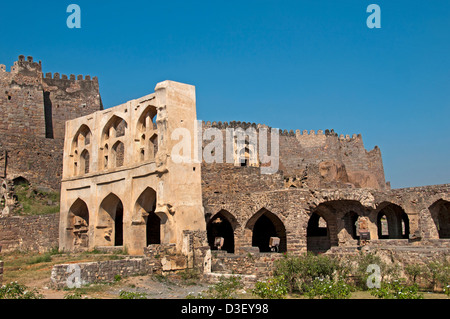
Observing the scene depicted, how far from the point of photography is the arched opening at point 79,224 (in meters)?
20.8

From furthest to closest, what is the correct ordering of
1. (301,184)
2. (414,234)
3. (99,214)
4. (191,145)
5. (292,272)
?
(301,184)
(414,234)
(99,214)
(191,145)
(292,272)

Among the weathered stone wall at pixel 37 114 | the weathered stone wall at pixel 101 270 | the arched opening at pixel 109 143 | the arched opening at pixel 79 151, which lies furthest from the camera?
the weathered stone wall at pixel 37 114

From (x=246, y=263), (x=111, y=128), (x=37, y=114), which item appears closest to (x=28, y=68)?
(x=37, y=114)

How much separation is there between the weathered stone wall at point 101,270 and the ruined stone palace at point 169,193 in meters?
0.80

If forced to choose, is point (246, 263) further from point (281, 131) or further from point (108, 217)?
point (281, 131)

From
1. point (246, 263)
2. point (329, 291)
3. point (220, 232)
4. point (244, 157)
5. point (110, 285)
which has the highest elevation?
point (244, 157)

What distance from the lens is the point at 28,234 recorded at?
20.5m

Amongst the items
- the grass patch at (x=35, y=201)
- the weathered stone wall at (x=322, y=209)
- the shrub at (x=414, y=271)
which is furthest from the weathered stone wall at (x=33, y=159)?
the shrub at (x=414, y=271)

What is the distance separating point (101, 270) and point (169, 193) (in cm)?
439

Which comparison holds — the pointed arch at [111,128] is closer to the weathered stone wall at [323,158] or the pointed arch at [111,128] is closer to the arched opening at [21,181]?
the arched opening at [21,181]

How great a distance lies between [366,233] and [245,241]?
5164 millimetres
